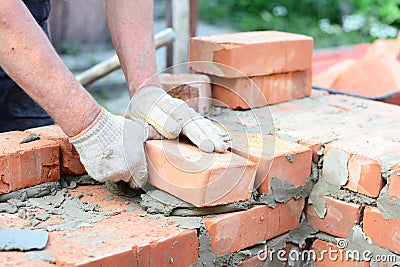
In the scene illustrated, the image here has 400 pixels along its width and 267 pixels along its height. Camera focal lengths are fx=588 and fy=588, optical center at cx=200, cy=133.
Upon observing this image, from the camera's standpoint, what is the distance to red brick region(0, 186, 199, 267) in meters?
1.70

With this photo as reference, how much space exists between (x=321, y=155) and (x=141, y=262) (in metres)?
0.91

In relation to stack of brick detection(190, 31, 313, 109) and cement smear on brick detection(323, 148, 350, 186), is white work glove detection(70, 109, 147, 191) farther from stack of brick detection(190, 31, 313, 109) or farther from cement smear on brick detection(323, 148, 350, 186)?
stack of brick detection(190, 31, 313, 109)

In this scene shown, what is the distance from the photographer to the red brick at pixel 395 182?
208cm

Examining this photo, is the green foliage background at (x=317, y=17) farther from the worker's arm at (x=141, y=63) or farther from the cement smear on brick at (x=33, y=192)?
the cement smear on brick at (x=33, y=192)

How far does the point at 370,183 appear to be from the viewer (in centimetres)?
217

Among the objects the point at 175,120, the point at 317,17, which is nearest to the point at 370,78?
the point at 175,120

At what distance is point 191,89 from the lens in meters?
2.67

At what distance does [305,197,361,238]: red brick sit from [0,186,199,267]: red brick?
0.62m

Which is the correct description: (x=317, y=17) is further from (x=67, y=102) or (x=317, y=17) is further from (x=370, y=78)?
(x=67, y=102)

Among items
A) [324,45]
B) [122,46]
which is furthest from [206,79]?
[324,45]

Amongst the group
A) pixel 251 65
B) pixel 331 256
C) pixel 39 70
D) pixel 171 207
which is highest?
pixel 39 70

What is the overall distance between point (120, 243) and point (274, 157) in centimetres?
69

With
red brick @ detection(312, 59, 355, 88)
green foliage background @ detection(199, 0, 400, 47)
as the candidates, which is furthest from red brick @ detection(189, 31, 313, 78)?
green foliage background @ detection(199, 0, 400, 47)

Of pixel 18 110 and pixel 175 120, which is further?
pixel 18 110
